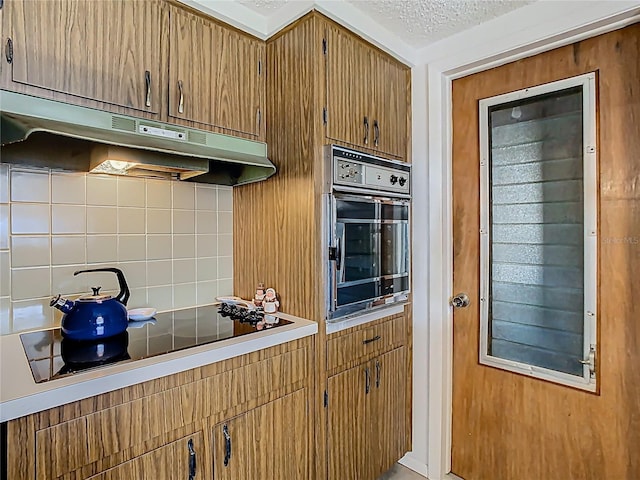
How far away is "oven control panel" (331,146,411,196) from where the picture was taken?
156cm

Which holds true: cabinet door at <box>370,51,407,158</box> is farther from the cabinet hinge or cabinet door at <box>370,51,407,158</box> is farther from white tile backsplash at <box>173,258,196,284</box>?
the cabinet hinge

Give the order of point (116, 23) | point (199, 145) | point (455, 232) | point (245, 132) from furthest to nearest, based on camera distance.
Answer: point (455, 232)
point (245, 132)
point (199, 145)
point (116, 23)

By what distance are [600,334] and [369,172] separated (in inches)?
46.7

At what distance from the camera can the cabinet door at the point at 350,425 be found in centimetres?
158

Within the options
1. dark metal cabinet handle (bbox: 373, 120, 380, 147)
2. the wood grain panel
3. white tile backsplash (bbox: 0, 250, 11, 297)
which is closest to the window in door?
dark metal cabinet handle (bbox: 373, 120, 380, 147)

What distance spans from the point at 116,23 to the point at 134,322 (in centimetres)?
115

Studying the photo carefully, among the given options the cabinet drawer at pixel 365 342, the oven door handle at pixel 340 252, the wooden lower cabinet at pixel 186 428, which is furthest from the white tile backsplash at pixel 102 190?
the cabinet drawer at pixel 365 342

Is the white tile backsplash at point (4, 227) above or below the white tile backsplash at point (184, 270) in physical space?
above

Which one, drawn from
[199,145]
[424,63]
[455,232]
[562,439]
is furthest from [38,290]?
[562,439]

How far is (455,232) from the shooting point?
191cm

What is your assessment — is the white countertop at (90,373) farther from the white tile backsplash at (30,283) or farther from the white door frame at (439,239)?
the white door frame at (439,239)

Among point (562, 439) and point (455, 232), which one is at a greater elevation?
point (455, 232)

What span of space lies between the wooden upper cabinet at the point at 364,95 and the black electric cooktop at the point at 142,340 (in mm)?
896

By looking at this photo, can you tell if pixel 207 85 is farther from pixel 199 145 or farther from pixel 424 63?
pixel 424 63
